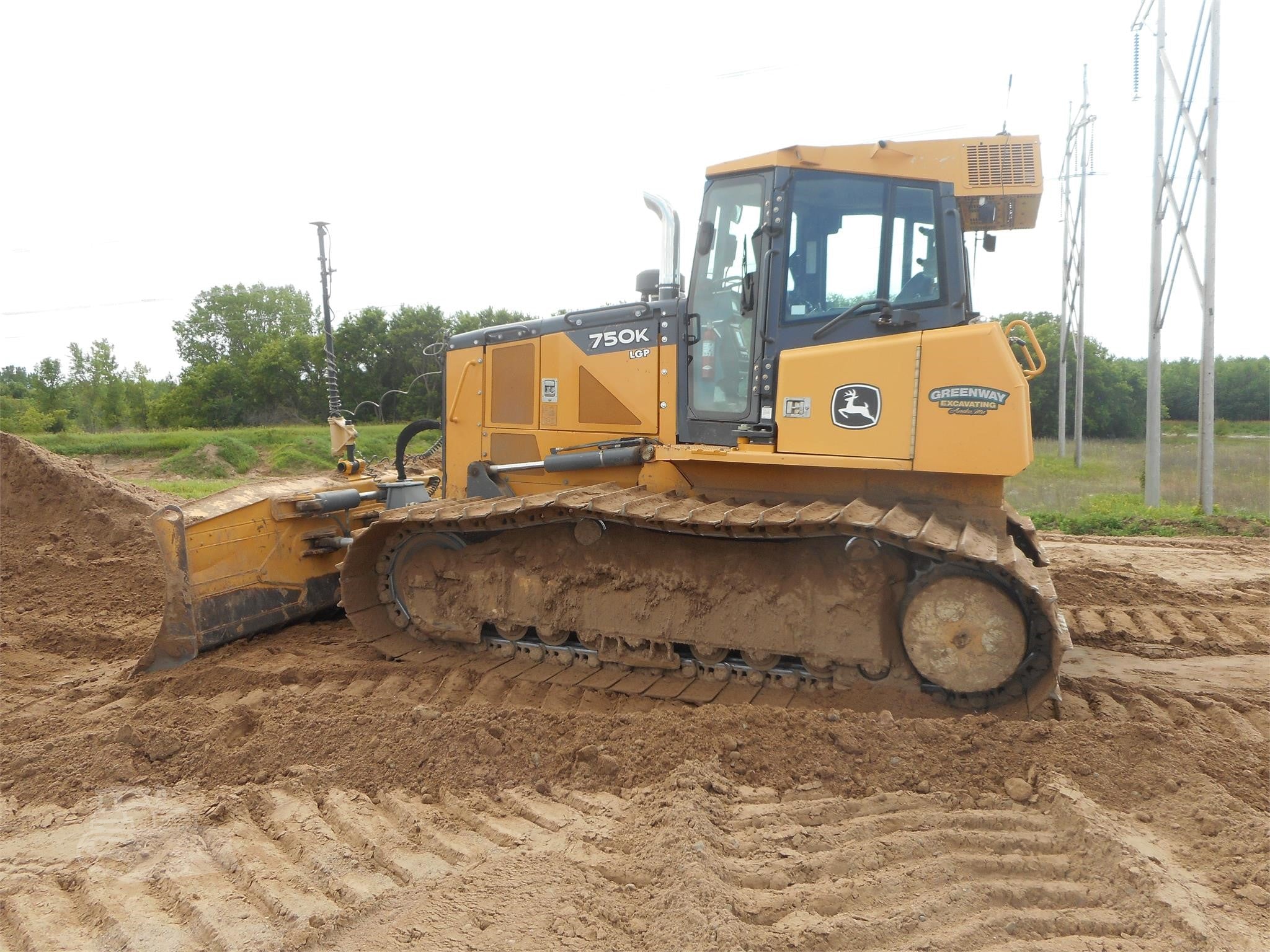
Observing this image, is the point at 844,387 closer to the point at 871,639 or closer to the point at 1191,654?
the point at 871,639

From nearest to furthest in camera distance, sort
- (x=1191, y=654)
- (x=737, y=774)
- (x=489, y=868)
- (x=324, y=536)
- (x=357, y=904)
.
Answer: (x=357, y=904) → (x=489, y=868) → (x=737, y=774) → (x=1191, y=654) → (x=324, y=536)

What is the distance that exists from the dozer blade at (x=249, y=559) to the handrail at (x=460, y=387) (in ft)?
2.89

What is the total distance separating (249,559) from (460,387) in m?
1.86

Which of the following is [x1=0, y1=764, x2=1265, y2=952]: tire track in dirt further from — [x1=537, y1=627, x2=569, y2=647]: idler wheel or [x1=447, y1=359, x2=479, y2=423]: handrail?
[x1=447, y1=359, x2=479, y2=423]: handrail

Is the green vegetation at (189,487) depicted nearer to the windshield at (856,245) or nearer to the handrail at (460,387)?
the handrail at (460,387)

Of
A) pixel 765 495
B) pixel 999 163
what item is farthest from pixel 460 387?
pixel 999 163

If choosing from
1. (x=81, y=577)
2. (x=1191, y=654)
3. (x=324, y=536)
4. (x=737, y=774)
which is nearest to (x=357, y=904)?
(x=737, y=774)

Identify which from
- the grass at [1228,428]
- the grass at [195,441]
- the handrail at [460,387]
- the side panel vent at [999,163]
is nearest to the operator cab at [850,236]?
the side panel vent at [999,163]

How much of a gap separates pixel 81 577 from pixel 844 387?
6.72m

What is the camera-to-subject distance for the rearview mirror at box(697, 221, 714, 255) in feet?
16.2

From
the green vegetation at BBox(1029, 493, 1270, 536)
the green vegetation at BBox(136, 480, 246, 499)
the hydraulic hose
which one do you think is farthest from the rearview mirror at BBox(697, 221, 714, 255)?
the green vegetation at BBox(136, 480, 246, 499)

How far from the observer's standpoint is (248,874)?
306 cm

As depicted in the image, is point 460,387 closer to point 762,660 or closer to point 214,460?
point 762,660

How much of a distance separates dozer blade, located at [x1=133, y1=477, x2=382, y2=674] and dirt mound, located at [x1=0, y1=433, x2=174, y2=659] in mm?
978
